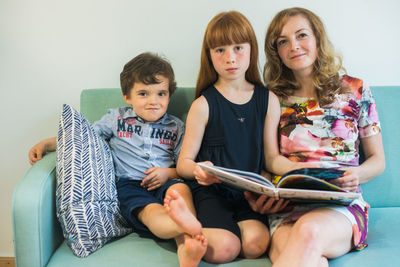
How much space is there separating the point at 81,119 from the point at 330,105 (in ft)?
3.13

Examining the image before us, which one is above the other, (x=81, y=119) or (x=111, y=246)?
(x=81, y=119)

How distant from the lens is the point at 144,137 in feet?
4.85

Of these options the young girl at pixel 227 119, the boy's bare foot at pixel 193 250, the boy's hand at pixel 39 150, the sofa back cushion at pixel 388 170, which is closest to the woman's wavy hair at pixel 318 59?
the young girl at pixel 227 119

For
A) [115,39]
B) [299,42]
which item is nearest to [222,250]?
[299,42]

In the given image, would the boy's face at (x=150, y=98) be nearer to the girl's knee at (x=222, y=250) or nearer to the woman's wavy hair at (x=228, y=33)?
the woman's wavy hair at (x=228, y=33)

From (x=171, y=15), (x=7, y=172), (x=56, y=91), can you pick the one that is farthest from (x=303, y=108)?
(x=7, y=172)

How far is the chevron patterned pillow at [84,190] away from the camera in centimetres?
116

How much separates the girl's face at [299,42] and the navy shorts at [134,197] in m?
0.65

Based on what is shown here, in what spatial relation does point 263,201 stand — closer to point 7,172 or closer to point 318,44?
point 318,44

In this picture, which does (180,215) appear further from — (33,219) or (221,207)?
(33,219)

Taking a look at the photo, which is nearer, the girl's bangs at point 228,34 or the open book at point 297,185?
the open book at point 297,185

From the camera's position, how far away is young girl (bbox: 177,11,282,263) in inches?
Result: 50.5

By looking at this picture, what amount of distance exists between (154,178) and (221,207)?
0.98 ft

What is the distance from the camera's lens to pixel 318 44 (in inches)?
56.1
